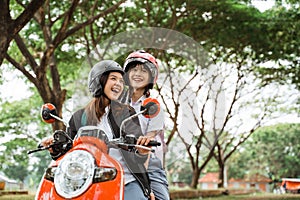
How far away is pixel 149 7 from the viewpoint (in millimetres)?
12734

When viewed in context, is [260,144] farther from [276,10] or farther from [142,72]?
[142,72]

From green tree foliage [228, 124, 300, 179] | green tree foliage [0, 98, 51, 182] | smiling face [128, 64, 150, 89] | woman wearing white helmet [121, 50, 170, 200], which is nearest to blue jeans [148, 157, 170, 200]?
woman wearing white helmet [121, 50, 170, 200]

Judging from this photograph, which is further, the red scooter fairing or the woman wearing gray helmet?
the woman wearing gray helmet

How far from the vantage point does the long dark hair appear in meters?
1.90

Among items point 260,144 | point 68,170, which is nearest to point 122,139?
point 68,170

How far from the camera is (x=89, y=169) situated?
1.72 meters

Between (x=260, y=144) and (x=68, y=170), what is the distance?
37.4m

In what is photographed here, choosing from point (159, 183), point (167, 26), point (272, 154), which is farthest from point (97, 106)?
point (272, 154)

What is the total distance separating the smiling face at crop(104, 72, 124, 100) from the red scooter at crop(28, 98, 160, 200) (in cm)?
16

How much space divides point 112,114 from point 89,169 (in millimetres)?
275

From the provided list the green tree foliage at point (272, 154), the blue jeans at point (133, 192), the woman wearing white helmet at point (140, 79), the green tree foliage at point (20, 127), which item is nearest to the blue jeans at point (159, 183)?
the woman wearing white helmet at point (140, 79)

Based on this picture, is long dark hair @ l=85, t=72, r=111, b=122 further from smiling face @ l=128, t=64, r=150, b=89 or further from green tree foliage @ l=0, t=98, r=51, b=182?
green tree foliage @ l=0, t=98, r=51, b=182

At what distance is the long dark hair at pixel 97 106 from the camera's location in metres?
1.90

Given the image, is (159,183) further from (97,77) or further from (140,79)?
(97,77)
